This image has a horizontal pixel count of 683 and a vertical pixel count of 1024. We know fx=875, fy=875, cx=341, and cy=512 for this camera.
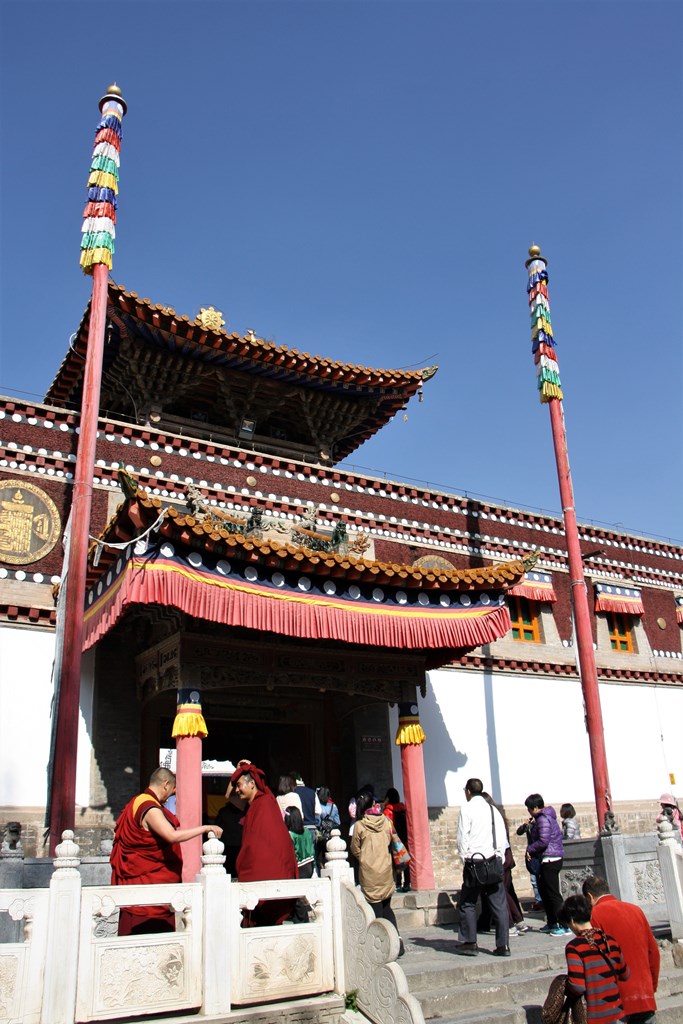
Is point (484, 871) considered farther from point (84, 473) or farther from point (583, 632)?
point (583, 632)

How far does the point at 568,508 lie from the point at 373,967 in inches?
→ 425

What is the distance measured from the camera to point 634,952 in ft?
16.1

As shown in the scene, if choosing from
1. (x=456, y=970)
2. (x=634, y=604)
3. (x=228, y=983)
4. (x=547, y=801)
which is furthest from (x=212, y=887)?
(x=634, y=604)

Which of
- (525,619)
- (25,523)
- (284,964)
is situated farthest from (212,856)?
(525,619)

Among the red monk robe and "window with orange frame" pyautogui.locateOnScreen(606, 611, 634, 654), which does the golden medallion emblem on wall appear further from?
"window with orange frame" pyautogui.locateOnScreen(606, 611, 634, 654)

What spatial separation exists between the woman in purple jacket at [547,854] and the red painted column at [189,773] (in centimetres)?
355

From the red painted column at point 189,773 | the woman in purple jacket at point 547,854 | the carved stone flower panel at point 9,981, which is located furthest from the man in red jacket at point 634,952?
the red painted column at point 189,773

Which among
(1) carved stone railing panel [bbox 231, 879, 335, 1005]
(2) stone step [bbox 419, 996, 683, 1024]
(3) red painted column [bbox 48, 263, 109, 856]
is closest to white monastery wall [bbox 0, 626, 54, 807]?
(3) red painted column [bbox 48, 263, 109, 856]

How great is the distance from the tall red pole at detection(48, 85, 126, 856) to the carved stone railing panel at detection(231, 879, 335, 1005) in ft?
12.2

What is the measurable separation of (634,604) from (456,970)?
1343 centimetres

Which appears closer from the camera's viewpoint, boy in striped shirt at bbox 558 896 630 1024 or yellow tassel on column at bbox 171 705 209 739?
boy in striped shirt at bbox 558 896 630 1024

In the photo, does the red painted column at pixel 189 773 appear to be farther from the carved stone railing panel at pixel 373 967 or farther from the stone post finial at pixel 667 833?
the stone post finial at pixel 667 833

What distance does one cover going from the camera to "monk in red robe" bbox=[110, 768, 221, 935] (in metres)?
5.50

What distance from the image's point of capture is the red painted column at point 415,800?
1122 centimetres
